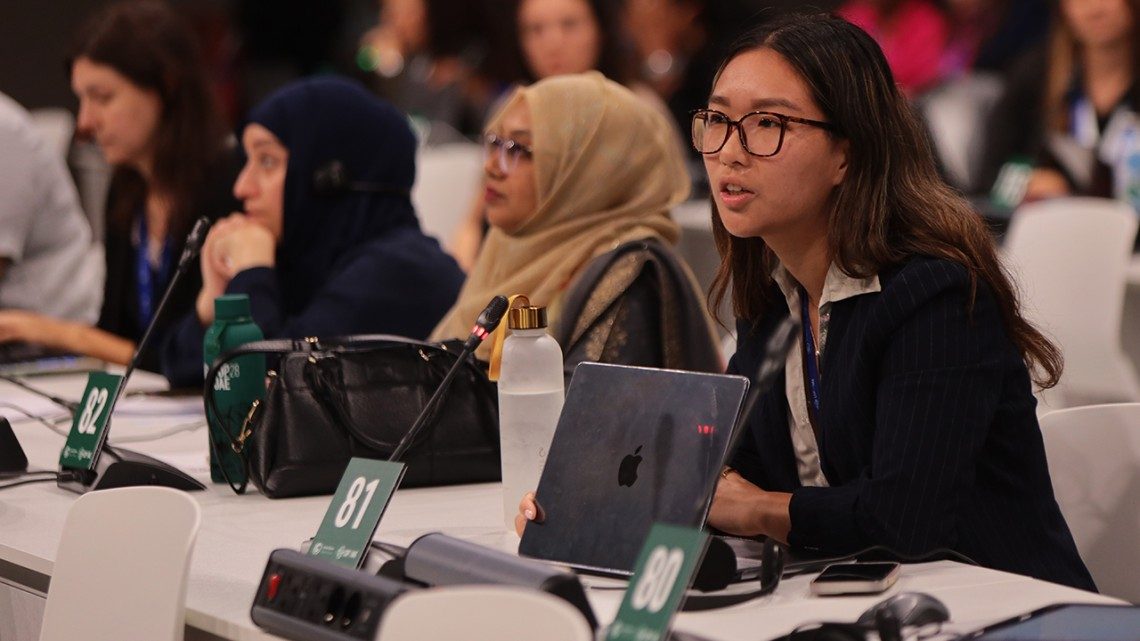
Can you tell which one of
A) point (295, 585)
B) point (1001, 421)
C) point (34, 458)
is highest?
point (1001, 421)

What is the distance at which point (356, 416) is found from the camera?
2291mm

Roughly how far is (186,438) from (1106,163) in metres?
3.55

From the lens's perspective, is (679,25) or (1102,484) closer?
(1102,484)

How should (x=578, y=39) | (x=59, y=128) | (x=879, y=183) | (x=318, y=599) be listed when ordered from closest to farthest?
(x=318, y=599) < (x=879, y=183) < (x=578, y=39) < (x=59, y=128)

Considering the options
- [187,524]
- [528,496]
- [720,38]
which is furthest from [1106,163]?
[187,524]

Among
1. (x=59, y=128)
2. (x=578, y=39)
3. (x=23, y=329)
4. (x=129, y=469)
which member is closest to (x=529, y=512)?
(x=129, y=469)

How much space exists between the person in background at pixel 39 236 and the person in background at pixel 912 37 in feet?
13.3

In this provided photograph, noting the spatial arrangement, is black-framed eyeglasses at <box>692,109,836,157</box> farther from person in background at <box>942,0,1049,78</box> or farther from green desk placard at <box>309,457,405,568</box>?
person in background at <box>942,0,1049,78</box>

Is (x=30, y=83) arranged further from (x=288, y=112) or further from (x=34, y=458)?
(x=34, y=458)

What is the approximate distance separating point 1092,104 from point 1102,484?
12.0 ft

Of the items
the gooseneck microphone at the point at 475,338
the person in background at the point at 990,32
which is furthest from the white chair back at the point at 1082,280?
the person in background at the point at 990,32

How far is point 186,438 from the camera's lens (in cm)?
270

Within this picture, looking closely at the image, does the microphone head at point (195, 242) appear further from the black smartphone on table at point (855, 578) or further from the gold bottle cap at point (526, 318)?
the black smartphone on table at point (855, 578)

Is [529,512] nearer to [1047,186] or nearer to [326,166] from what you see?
[326,166]
